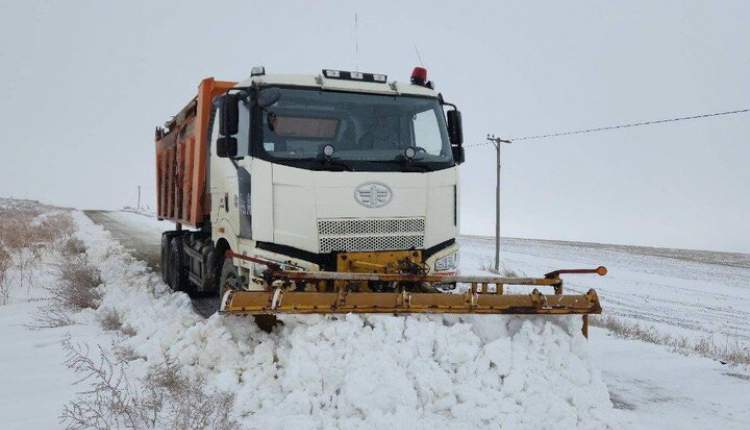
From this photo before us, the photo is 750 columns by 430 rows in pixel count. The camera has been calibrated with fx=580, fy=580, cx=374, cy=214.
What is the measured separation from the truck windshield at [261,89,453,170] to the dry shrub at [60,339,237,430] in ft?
7.57

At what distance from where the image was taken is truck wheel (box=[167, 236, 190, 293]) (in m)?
9.48

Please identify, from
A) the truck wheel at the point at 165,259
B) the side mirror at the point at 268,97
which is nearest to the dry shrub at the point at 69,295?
the truck wheel at the point at 165,259

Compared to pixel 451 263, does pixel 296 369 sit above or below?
below

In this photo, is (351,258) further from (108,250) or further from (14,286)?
(108,250)

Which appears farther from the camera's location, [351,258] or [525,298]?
[351,258]

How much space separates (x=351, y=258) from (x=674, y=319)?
10.7 metres

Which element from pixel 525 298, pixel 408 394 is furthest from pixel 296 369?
pixel 525 298

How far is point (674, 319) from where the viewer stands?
44.1ft

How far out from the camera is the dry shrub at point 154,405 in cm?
360

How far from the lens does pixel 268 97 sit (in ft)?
18.9

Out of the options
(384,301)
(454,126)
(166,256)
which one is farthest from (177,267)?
(384,301)

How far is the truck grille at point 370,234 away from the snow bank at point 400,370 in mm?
1270

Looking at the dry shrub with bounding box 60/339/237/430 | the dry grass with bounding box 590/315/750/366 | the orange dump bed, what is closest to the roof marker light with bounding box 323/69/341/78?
the orange dump bed

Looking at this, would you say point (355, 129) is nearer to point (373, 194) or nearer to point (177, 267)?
point (373, 194)
